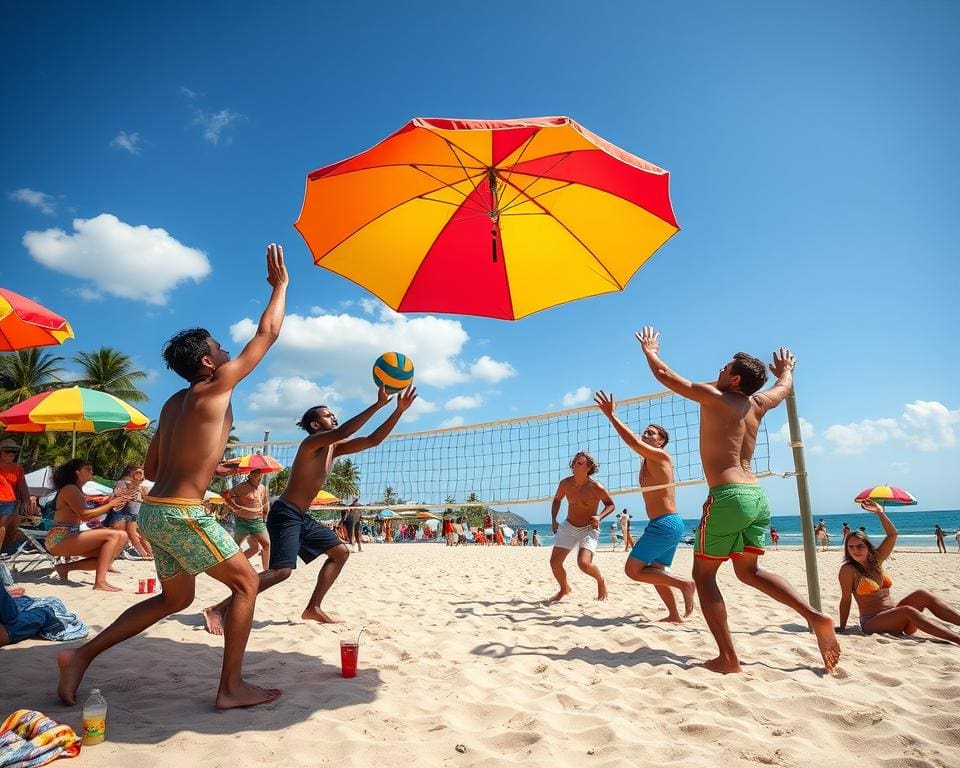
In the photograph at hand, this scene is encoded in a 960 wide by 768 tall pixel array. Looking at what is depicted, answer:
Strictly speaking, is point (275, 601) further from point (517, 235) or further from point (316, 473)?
point (517, 235)

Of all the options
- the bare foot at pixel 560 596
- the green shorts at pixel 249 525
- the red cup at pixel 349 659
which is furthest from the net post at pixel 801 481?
the green shorts at pixel 249 525

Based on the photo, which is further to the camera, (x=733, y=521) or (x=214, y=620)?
(x=214, y=620)

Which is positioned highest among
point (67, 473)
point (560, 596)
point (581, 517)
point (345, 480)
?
point (345, 480)

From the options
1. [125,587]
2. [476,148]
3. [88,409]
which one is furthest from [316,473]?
[88,409]

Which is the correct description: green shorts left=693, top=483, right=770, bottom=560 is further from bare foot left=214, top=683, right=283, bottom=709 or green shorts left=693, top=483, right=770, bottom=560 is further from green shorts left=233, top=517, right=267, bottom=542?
green shorts left=233, top=517, right=267, bottom=542

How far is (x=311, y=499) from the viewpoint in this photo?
14.1ft

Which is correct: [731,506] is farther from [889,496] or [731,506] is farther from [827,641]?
[889,496]

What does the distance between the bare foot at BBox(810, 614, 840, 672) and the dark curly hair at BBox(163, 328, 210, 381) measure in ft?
11.6

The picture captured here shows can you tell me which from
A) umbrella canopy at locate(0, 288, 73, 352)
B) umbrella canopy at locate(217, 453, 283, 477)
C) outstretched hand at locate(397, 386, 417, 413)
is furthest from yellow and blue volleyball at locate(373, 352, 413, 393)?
umbrella canopy at locate(217, 453, 283, 477)

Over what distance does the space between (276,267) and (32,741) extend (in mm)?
2101

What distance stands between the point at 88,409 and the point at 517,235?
6095 millimetres

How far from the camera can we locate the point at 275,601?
5.68m

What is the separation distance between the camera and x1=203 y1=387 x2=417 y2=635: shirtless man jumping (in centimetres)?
405

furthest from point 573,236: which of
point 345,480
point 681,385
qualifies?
point 345,480
